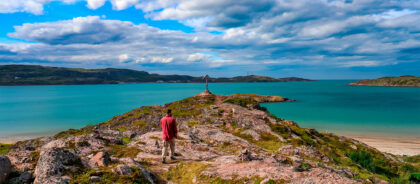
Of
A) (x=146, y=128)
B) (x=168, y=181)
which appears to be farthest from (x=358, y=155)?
(x=146, y=128)

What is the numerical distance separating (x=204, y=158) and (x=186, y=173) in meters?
4.32

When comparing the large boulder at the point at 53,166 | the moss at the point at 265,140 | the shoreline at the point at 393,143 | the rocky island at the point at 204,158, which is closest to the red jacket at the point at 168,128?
the rocky island at the point at 204,158

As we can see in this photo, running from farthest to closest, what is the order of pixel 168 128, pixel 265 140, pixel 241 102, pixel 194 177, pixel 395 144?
1. pixel 241 102
2. pixel 395 144
3. pixel 265 140
4. pixel 168 128
5. pixel 194 177

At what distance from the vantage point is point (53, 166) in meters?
11.2

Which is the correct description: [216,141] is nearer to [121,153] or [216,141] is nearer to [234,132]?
[234,132]

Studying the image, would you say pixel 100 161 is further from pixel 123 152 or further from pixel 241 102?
pixel 241 102

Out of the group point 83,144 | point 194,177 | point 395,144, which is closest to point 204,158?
point 194,177

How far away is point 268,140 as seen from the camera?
31016mm

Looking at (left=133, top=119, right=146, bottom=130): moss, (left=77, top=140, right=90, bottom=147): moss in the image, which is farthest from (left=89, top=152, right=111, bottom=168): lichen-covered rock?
(left=133, top=119, right=146, bottom=130): moss

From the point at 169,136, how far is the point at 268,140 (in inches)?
712

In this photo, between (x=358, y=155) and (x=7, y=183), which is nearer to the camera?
(x=7, y=183)

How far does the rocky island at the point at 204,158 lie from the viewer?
11.4 meters

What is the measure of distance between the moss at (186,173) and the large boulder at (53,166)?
206 inches

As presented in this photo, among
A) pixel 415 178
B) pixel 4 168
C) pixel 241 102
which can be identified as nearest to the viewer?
pixel 4 168
